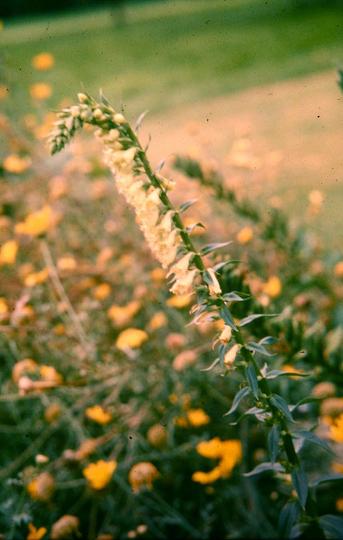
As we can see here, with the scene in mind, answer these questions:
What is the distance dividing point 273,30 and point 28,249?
8.98 meters

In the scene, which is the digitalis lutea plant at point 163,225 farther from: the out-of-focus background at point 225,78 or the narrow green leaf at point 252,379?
the out-of-focus background at point 225,78

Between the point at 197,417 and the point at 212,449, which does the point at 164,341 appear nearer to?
the point at 197,417

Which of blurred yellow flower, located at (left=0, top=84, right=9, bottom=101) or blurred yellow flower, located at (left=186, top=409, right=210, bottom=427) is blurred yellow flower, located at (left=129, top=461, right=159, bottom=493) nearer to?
blurred yellow flower, located at (left=186, top=409, right=210, bottom=427)

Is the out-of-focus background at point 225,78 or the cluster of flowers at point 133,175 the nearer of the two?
the cluster of flowers at point 133,175

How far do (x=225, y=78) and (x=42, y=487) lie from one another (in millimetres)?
7418

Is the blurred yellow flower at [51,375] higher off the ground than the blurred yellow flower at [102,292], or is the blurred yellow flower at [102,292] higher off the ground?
the blurred yellow flower at [102,292]

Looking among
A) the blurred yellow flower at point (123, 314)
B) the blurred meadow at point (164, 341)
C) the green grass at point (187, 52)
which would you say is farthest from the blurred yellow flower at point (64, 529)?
the green grass at point (187, 52)

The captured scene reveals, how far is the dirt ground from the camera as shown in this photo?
3.55 m

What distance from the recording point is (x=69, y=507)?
88.2 inches

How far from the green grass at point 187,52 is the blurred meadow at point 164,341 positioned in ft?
4.76

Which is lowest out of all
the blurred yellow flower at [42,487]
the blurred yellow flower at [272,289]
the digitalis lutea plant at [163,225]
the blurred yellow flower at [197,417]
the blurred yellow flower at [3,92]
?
the blurred yellow flower at [197,417]

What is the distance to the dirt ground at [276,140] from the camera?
3551mm

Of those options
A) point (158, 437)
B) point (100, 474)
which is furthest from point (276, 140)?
point (100, 474)

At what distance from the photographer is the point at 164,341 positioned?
8.81 ft
